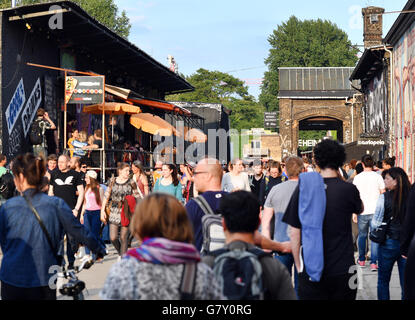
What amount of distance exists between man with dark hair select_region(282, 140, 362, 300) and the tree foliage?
72.7 meters

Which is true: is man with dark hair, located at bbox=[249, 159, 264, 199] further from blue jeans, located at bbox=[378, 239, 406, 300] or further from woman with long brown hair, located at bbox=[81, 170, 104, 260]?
blue jeans, located at bbox=[378, 239, 406, 300]

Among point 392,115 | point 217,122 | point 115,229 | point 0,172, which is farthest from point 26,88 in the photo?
point 217,122

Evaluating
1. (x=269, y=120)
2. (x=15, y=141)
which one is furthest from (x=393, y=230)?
(x=269, y=120)

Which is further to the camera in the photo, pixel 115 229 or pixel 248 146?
pixel 248 146

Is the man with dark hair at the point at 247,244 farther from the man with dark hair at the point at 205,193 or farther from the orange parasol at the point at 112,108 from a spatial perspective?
the orange parasol at the point at 112,108

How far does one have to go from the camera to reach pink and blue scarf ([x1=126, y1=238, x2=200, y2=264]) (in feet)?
Answer: 9.59

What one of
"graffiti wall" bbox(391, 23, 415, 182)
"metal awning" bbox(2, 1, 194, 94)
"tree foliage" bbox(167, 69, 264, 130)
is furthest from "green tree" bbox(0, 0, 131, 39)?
"graffiti wall" bbox(391, 23, 415, 182)

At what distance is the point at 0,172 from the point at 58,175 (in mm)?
1334

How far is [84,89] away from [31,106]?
1478mm

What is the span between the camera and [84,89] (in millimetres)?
17938

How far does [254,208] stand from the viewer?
346 cm
